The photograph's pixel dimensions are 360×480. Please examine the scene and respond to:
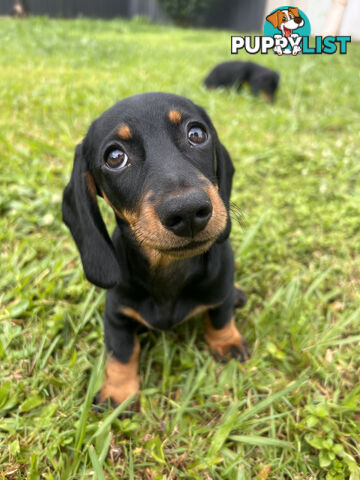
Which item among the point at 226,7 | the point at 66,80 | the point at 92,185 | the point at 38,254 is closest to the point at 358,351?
the point at 92,185

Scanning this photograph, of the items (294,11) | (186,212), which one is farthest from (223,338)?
(294,11)

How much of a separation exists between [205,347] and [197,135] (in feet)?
4.41

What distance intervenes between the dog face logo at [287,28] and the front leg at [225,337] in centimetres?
340

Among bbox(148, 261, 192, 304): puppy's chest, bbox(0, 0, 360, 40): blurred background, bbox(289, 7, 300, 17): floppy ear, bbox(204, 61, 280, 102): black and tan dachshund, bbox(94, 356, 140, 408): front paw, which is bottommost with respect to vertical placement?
bbox(94, 356, 140, 408): front paw

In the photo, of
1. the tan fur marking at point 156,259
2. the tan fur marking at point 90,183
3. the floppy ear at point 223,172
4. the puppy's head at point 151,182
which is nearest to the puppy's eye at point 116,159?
the puppy's head at point 151,182

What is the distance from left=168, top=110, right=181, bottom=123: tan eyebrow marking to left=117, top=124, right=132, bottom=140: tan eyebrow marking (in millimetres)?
214

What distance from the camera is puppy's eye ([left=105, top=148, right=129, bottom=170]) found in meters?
1.79

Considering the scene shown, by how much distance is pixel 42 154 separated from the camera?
4051 millimetres

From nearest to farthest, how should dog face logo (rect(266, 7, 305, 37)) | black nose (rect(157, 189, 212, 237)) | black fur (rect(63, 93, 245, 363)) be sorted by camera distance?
black nose (rect(157, 189, 212, 237)) → black fur (rect(63, 93, 245, 363)) → dog face logo (rect(266, 7, 305, 37))

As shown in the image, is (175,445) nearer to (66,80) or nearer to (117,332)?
(117,332)

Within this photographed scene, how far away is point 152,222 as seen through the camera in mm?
1504

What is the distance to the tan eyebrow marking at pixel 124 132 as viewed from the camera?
1.74 meters

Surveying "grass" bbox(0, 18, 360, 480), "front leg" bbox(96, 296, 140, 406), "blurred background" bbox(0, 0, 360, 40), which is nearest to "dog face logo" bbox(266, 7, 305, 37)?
"grass" bbox(0, 18, 360, 480)
